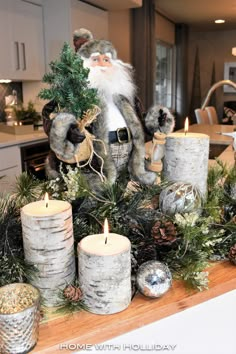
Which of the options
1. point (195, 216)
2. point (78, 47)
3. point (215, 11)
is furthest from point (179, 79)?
point (195, 216)

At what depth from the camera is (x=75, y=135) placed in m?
0.71

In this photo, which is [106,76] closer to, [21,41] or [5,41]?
[5,41]

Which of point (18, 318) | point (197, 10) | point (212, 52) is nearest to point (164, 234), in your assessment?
point (18, 318)

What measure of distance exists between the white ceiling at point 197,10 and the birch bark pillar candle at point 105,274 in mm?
3196

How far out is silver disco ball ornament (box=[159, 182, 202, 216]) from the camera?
729 millimetres

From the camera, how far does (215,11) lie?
196 inches

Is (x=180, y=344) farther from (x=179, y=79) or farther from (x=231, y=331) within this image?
(x=179, y=79)

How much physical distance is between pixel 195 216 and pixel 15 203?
1.19 feet

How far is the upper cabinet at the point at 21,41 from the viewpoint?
2746 millimetres

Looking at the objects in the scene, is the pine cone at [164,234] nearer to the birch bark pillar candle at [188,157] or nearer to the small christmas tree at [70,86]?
the birch bark pillar candle at [188,157]

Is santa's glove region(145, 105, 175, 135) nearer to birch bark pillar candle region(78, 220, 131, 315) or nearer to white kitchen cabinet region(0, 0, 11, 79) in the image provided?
birch bark pillar candle region(78, 220, 131, 315)

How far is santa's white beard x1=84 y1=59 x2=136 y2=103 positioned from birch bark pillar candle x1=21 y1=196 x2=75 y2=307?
417 mm

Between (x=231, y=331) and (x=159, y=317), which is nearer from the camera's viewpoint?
(x=159, y=317)

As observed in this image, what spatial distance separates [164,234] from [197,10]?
505 cm
